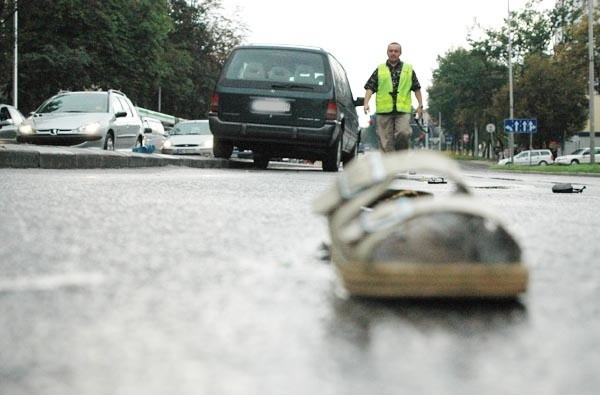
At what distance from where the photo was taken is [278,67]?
49.6 feet

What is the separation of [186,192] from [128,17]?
42.5 meters

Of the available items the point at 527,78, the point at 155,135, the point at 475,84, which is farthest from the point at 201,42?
the point at 155,135

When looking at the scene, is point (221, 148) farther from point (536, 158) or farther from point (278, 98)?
point (536, 158)

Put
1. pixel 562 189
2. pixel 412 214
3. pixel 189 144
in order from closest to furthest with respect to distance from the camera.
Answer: pixel 412 214
pixel 562 189
pixel 189 144

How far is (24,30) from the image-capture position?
4512cm

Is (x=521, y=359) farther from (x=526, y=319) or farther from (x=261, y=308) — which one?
(x=261, y=308)

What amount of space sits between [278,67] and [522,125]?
3422cm

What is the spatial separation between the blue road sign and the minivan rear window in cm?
3310

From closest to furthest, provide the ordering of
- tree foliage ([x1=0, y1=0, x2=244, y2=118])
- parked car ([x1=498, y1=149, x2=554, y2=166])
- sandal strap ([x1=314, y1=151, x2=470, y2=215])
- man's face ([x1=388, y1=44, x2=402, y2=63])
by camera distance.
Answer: sandal strap ([x1=314, y1=151, x2=470, y2=215])
man's face ([x1=388, y1=44, x2=402, y2=63])
tree foliage ([x1=0, y1=0, x2=244, y2=118])
parked car ([x1=498, y1=149, x2=554, y2=166])

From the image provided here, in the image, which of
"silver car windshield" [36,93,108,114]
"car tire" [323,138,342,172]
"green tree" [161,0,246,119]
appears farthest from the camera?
"green tree" [161,0,246,119]

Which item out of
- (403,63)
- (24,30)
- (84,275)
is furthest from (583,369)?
(24,30)

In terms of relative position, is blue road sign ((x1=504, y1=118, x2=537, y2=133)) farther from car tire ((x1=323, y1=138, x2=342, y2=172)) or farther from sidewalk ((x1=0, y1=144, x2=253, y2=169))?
sidewalk ((x1=0, y1=144, x2=253, y2=169))

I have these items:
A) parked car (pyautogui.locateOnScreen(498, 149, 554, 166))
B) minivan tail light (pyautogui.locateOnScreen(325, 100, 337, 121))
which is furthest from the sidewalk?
parked car (pyautogui.locateOnScreen(498, 149, 554, 166))

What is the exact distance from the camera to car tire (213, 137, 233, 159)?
53.0 ft
